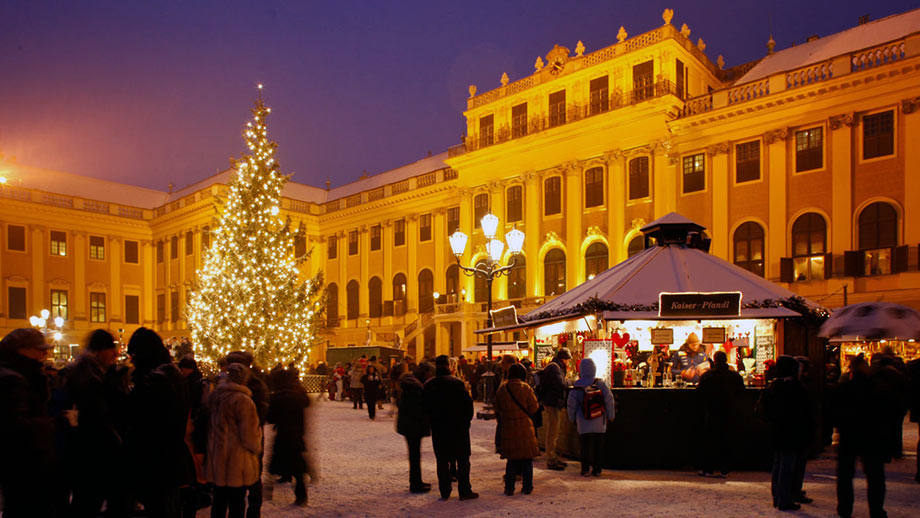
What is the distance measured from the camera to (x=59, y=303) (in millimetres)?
46094

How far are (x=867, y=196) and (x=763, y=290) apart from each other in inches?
613

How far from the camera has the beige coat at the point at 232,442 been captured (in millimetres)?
5629

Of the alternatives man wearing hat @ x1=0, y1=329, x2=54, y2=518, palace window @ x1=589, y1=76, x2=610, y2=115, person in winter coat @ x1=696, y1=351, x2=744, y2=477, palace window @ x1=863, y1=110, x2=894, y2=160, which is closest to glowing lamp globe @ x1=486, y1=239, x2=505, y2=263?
person in winter coat @ x1=696, y1=351, x2=744, y2=477

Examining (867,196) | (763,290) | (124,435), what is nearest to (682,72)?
(867,196)

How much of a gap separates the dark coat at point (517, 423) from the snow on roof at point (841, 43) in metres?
24.4

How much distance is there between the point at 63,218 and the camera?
46.7 metres

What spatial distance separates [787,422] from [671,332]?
4.82 metres

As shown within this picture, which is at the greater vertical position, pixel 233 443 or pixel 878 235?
pixel 878 235

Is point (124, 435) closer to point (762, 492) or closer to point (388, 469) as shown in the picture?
point (388, 469)

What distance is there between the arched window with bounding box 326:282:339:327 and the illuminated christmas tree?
22705 millimetres

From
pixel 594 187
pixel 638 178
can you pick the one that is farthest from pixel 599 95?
pixel 638 178

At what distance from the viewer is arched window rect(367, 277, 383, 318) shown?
43.3 meters

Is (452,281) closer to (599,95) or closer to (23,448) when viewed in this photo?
(599,95)

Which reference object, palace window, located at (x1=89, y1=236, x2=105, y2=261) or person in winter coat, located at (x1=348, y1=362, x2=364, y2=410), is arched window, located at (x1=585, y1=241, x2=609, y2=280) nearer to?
person in winter coat, located at (x1=348, y1=362, x2=364, y2=410)
